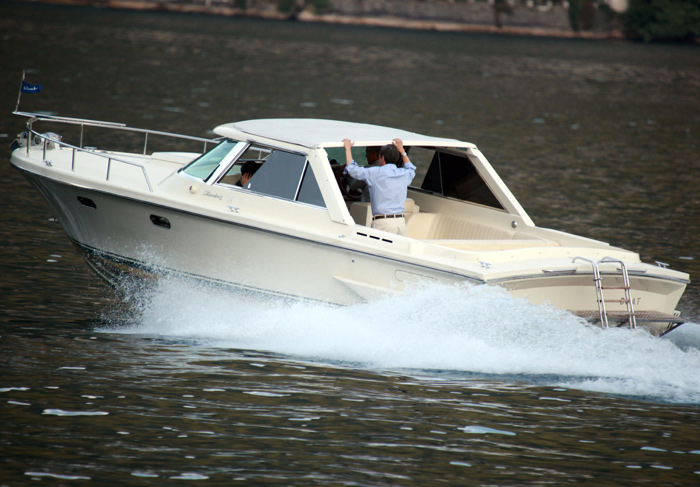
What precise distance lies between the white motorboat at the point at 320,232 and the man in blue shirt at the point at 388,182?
0.58 ft

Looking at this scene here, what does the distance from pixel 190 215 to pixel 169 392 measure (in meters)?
2.08

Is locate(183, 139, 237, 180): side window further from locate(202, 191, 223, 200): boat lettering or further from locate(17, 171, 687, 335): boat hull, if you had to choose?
locate(17, 171, 687, 335): boat hull

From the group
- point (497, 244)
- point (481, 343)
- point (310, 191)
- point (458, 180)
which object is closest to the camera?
point (481, 343)

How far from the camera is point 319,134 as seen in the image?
9023mm

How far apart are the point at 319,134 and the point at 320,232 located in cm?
116

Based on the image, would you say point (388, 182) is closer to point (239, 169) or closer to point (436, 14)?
point (239, 169)

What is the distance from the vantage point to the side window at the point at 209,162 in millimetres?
9102

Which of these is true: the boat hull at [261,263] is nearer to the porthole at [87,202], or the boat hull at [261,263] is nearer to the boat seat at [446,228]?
the porthole at [87,202]

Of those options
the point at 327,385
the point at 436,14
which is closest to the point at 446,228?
the point at 327,385

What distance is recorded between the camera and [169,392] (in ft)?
24.1

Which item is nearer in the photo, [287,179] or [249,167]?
[287,179]

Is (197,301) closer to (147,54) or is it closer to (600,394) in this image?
(600,394)

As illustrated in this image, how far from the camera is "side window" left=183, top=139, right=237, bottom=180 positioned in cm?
910

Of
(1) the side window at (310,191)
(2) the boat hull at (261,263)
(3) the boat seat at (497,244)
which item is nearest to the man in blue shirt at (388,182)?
(1) the side window at (310,191)
